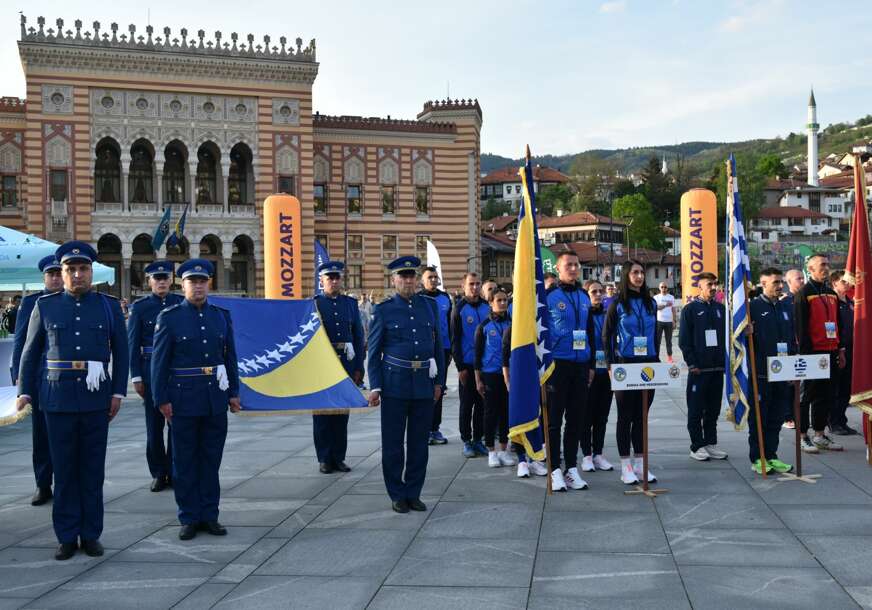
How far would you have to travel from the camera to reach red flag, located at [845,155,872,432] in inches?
366

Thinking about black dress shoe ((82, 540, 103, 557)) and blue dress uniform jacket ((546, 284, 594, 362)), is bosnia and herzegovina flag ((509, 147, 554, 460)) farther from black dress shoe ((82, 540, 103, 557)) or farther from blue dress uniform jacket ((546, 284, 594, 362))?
Result: black dress shoe ((82, 540, 103, 557))

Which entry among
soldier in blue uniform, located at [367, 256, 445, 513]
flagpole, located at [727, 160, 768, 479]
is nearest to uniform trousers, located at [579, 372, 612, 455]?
flagpole, located at [727, 160, 768, 479]

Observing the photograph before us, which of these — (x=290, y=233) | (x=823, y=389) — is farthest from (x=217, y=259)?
(x=823, y=389)

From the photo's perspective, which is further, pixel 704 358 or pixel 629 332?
pixel 704 358

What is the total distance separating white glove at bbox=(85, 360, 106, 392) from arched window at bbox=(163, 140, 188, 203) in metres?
37.1

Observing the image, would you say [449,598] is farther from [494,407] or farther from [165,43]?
[165,43]

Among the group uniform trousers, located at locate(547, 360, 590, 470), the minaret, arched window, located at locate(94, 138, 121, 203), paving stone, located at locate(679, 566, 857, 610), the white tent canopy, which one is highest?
the minaret

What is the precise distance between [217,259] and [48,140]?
9.25 meters

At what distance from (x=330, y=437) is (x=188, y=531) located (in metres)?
2.77

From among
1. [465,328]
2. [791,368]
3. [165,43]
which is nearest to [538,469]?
[465,328]

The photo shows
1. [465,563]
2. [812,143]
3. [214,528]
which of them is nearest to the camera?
[465,563]

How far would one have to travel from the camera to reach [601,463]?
9.22 meters

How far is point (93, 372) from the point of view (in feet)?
21.7

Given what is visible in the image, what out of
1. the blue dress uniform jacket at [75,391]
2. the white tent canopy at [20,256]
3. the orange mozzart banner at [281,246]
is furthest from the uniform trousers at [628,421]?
the orange mozzart banner at [281,246]
